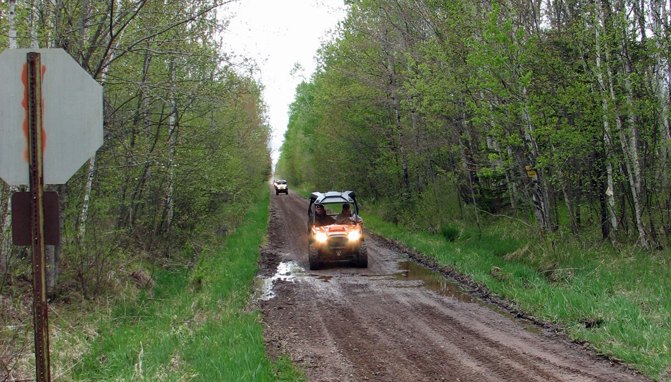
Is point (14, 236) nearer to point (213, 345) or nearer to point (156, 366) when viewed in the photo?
point (156, 366)

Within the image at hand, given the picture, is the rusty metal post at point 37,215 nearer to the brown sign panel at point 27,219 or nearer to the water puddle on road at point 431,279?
the brown sign panel at point 27,219

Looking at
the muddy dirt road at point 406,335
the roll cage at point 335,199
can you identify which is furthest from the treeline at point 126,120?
the muddy dirt road at point 406,335

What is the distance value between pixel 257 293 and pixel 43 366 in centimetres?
700

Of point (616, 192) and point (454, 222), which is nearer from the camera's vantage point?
point (616, 192)

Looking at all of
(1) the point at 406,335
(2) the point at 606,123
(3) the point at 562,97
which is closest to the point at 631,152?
(2) the point at 606,123

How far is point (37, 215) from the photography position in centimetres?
351

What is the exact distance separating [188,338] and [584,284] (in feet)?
22.5

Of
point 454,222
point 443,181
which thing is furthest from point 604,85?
point 443,181

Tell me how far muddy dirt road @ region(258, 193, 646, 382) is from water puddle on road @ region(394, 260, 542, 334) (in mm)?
21

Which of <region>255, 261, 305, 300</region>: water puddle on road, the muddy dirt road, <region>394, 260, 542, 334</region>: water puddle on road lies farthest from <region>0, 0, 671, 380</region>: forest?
<region>394, 260, 542, 334</region>: water puddle on road

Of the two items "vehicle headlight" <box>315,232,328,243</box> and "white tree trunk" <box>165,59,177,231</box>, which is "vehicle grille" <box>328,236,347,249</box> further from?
"white tree trunk" <box>165,59,177,231</box>

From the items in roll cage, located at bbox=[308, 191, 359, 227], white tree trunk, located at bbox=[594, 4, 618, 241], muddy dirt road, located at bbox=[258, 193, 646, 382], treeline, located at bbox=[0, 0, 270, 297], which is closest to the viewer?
muddy dirt road, located at bbox=[258, 193, 646, 382]

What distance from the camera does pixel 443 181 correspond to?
792 inches

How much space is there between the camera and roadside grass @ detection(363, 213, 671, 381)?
21.4ft
